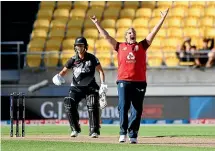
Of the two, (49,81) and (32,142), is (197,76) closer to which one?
(49,81)

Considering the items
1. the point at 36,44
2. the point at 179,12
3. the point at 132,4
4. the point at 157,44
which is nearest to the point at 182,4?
the point at 179,12

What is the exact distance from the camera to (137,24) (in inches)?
1117

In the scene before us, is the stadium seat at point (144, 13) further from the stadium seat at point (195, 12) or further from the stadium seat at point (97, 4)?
the stadium seat at point (97, 4)

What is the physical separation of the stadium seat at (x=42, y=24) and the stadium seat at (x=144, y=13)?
3525 mm

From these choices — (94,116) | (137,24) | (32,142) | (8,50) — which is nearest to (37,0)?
(8,50)

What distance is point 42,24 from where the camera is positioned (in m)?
29.4

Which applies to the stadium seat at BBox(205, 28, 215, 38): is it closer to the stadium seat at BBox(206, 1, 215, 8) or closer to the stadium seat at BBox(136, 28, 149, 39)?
the stadium seat at BBox(206, 1, 215, 8)

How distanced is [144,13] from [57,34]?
340cm

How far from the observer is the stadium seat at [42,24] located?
2931 cm

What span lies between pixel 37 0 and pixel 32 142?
670 inches

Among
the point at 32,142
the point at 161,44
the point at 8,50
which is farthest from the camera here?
the point at 8,50

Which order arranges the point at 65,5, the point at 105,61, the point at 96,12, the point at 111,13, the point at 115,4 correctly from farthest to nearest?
the point at 65,5 < the point at 115,4 < the point at 96,12 < the point at 111,13 < the point at 105,61

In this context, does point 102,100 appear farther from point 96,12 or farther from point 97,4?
point 97,4

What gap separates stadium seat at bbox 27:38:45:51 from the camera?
92.0 feet
